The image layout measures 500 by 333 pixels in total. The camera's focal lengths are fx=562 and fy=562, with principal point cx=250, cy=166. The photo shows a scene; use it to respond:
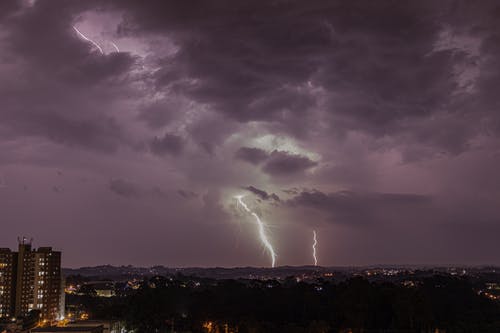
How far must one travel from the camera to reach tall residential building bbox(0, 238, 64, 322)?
56188 millimetres

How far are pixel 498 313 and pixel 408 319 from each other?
38.4 feet

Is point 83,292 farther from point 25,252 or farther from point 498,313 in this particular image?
point 498,313

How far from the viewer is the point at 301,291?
5047 cm

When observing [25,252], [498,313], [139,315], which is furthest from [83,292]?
[498,313]

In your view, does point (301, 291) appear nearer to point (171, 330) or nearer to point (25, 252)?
point (171, 330)

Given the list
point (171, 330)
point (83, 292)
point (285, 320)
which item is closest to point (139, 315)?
point (171, 330)

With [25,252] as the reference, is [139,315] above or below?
below

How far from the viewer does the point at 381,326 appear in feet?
133

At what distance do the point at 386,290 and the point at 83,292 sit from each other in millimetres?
45936

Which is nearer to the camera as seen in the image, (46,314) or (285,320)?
(285,320)

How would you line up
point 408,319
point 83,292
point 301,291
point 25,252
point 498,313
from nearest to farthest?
point 408,319
point 498,313
point 301,291
point 25,252
point 83,292

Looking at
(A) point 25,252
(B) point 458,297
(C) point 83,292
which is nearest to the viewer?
(B) point 458,297

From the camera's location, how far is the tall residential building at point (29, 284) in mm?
56188

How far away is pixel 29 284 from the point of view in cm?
5725
